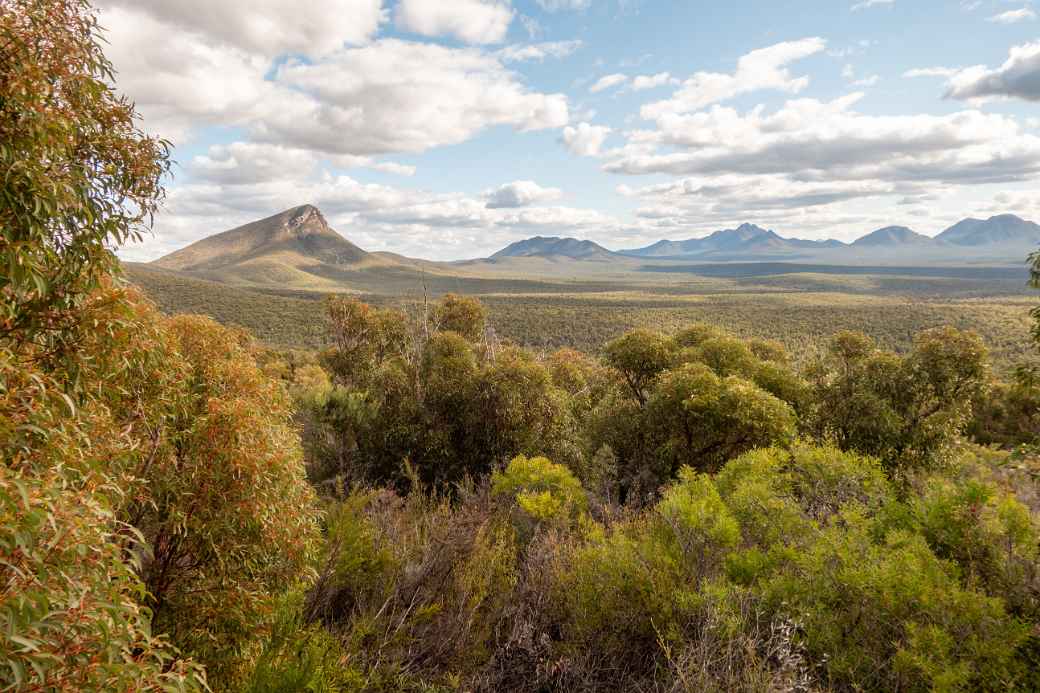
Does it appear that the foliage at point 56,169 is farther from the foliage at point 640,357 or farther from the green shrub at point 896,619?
the foliage at point 640,357

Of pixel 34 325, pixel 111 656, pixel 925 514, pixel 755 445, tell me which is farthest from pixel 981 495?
pixel 34 325

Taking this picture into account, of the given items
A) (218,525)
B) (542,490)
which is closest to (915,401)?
(542,490)

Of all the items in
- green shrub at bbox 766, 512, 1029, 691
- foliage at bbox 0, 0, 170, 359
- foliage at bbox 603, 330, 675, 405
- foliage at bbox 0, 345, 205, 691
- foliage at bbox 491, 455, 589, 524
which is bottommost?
foliage at bbox 491, 455, 589, 524

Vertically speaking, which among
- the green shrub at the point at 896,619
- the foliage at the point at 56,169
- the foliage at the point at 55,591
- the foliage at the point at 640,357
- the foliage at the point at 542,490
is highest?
the foliage at the point at 56,169

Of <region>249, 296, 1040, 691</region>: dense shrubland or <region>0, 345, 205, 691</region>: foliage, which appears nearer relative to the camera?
<region>0, 345, 205, 691</region>: foliage

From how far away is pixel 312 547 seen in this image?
6062 mm

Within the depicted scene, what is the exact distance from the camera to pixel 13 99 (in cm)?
371

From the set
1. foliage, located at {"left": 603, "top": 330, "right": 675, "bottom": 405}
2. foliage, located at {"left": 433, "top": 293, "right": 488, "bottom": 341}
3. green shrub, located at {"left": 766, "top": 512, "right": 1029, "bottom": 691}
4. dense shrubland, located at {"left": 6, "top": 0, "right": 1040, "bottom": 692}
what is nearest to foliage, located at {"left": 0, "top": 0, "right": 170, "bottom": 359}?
dense shrubland, located at {"left": 6, "top": 0, "right": 1040, "bottom": 692}

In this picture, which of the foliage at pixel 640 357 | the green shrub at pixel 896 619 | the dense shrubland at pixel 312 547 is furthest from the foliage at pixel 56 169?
the foliage at pixel 640 357

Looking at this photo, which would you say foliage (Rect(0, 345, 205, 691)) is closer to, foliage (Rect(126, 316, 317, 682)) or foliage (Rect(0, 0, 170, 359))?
foliage (Rect(0, 0, 170, 359))

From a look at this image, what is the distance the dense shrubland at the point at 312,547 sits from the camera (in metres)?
3.51

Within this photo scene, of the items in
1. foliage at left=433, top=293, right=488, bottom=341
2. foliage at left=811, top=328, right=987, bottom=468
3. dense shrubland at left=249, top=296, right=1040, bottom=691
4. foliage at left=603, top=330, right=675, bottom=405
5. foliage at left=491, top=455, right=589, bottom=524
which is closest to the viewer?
dense shrubland at left=249, top=296, right=1040, bottom=691

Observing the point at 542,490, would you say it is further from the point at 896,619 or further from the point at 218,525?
the point at 218,525

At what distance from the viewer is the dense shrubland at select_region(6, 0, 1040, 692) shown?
3.51 metres
